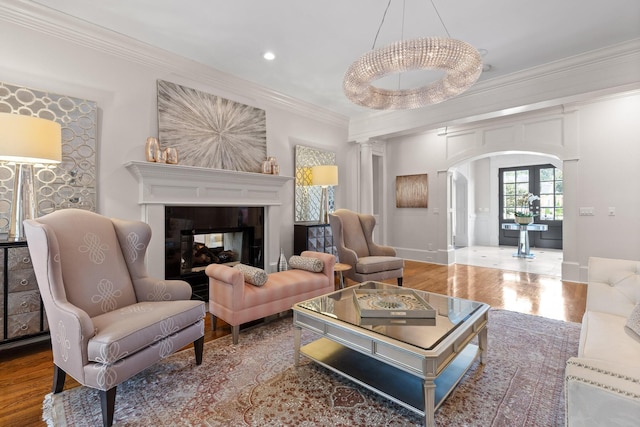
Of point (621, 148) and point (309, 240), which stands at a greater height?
point (621, 148)

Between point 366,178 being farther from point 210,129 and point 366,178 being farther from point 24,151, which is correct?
point 24,151

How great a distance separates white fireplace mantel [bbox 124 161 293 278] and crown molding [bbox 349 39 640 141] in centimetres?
259

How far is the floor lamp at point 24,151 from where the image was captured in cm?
215

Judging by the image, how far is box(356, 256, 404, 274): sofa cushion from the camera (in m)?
3.67

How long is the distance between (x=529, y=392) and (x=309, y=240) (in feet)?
10.7

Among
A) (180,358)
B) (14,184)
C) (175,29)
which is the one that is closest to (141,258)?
(180,358)

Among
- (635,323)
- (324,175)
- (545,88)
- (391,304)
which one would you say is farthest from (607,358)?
(324,175)

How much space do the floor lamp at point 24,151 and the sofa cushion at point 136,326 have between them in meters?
1.30

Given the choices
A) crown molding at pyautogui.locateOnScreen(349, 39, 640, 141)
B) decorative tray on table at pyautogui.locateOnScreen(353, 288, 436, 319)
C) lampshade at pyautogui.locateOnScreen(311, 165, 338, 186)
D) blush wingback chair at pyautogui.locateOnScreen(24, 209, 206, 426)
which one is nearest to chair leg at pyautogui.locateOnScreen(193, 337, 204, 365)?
blush wingback chair at pyautogui.locateOnScreen(24, 209, 206, 426)

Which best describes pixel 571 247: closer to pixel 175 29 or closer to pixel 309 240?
pixel 309 240

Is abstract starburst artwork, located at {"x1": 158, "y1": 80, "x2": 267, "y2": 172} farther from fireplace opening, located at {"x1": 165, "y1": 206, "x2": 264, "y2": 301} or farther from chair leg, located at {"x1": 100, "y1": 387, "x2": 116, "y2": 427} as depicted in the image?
chair leg, located at {"x1": 100, "y1": 387, "x2": 116, "y2": 427}

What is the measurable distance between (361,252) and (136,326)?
3.00 meters

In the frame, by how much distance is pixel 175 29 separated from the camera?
3.02 metres

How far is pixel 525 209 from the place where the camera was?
803 cm
